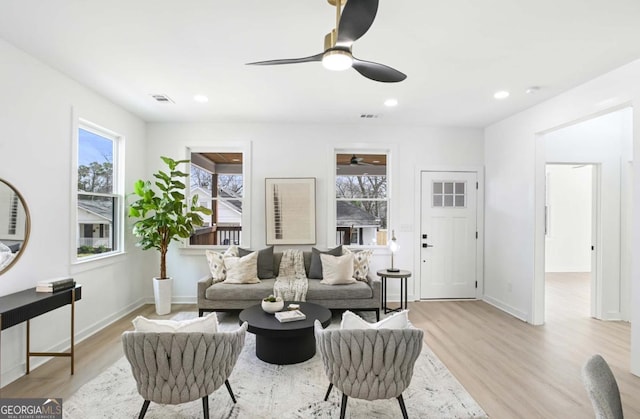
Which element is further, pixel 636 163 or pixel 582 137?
pixel 582 137

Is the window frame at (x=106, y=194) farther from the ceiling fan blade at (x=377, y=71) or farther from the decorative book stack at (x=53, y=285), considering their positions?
the ceiling fan blade at (x=377, y=71)

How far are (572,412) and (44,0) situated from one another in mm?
4537

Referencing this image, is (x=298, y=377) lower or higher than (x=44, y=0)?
lower

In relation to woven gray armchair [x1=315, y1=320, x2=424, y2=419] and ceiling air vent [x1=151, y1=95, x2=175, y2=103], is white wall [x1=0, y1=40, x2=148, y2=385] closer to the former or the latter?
ceiling air vent [x1=151, y1=95, x2=175, y2=103]

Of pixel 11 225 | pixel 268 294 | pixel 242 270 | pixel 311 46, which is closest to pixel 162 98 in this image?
pixel 11 225

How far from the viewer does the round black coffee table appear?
2.84 m

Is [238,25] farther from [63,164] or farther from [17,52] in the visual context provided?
[63,164]

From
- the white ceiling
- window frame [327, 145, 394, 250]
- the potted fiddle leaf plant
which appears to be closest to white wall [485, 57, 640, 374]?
the white ceiling

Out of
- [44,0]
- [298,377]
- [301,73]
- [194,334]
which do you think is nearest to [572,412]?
[298,377]

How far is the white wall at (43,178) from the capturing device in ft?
8.88

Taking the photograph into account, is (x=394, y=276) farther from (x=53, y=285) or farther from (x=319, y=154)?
(x=53, y=285)

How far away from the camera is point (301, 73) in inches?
126

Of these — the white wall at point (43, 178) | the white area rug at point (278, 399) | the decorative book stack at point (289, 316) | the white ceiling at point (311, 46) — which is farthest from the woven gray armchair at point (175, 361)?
the white ceiling at point (311, 46)

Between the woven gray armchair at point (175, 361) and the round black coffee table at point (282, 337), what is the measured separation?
0.84m
